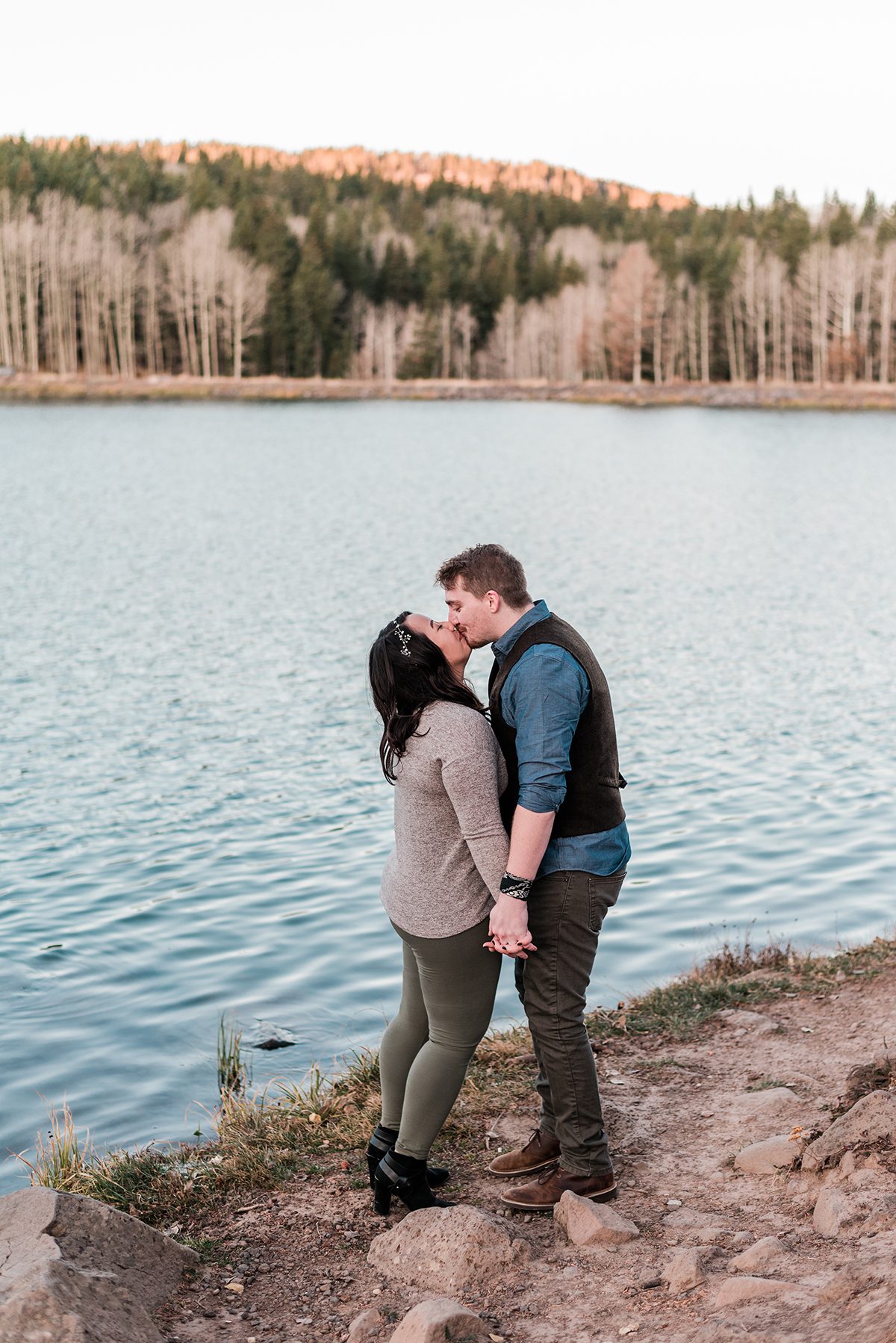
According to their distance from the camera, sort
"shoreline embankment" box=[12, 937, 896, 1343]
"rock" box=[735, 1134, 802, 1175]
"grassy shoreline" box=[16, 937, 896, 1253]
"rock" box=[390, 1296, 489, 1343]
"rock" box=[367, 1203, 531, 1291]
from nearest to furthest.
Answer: "rock" box=[390, 1296, 489, 1343], "shoreline embankment" box=[12, 937, 896, 1343], "rock" box=[367, 1203, 531, 1291], "rock" box=[735, 1134, 802, 1175], "grassy shoreline" box=[16, 937, 896, 1253]

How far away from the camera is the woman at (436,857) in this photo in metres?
4.43

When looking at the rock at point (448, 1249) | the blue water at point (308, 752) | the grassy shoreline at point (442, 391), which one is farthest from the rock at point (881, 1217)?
the grassy shoreline at point (442, 391)

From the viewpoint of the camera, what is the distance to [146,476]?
44969 mm

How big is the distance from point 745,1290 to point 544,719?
181 cm

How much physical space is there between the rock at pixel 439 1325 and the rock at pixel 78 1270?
2.60ft

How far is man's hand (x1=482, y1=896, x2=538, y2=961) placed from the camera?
4.36 metres

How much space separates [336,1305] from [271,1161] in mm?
1104

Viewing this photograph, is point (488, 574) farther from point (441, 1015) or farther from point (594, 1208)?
point (594, 1208)

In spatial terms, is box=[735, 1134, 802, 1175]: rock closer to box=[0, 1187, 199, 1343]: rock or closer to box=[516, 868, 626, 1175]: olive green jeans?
box=[516, 868, 626, 1175]: olive green jeans

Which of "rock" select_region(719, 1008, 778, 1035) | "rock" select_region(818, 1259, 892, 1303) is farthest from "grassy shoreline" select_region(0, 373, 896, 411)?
"rock" select_region(818, 1259, 892, 1303)

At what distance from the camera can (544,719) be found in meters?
4.38

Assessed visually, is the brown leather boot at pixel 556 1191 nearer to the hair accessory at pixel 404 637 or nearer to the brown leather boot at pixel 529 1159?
the brown leather boot at pixel 529 1159

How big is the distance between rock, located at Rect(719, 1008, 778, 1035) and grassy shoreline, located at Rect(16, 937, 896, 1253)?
2.7 inches

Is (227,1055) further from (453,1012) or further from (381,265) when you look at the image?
(381,265)
